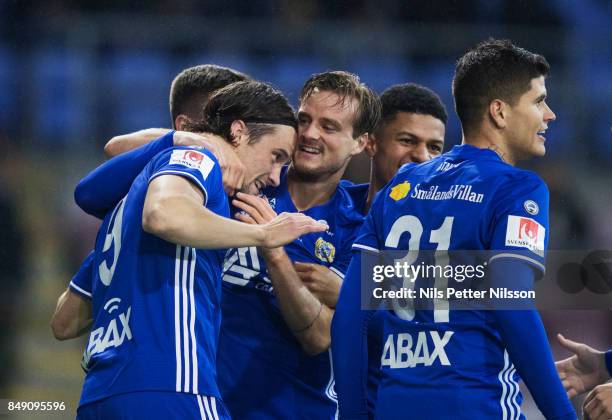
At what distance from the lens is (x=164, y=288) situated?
2.55 m

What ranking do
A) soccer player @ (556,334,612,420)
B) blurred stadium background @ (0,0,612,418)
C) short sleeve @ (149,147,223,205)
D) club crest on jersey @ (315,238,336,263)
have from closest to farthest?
short sleeve @ (149,147,223,205) < soccer player @ (556,334,612,420) < club crest on jersey @ (315,238,336,263) < blurred stadium background @ (0,0,612,418)

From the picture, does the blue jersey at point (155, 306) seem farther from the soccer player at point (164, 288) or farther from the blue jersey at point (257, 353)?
the blue jersey at point (257, 353)

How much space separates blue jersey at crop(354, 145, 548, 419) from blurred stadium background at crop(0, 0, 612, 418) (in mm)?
→ 4742

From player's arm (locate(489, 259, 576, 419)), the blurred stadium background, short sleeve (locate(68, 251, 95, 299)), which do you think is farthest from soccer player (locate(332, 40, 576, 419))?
the blurred stadium background

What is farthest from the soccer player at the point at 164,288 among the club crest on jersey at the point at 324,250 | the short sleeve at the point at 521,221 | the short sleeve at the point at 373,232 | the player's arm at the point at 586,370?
the player's arm at the point at 586,370

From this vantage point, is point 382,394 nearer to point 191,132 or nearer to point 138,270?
point 138,270

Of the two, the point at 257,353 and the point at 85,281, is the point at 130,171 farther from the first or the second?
the point at 257,353

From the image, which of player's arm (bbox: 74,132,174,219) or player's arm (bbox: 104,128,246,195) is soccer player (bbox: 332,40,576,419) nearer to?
player's arm (bbox: 104,128,246,195)

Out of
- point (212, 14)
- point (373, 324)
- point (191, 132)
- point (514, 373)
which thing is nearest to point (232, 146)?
point (191, 132)

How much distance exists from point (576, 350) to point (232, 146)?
1.57m

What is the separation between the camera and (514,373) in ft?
9.13

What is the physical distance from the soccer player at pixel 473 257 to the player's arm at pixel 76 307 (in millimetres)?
920

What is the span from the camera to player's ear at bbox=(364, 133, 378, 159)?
4.27 m

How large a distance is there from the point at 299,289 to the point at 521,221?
1.04 m
